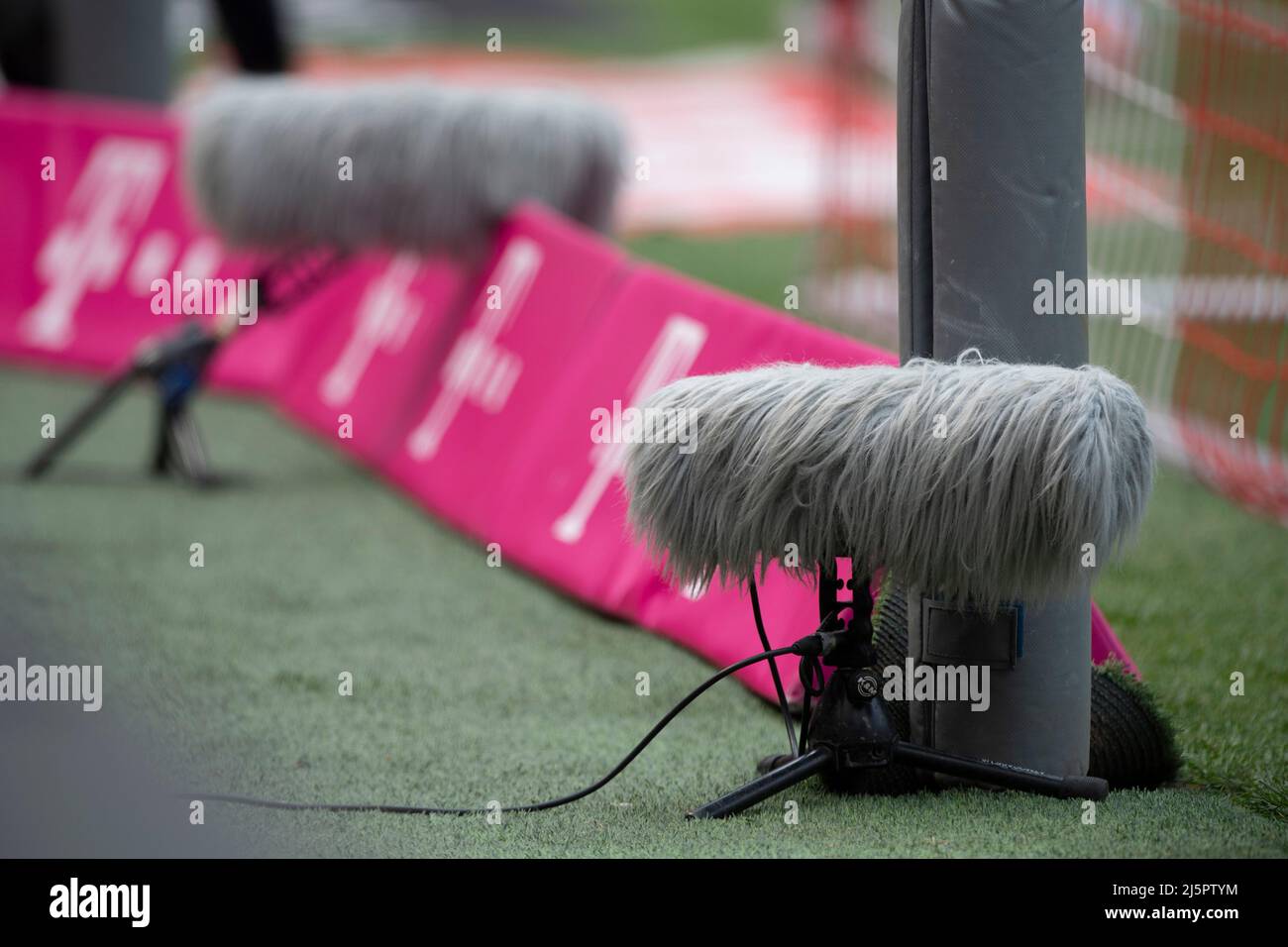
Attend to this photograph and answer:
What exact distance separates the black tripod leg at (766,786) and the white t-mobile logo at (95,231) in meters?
7.30

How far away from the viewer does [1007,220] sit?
3.40 m

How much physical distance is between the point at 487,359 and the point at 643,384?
1393 millimetres

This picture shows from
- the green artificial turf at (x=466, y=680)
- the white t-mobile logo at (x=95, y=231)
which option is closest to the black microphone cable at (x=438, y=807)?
the green artificial turf at (x=466, y=680)

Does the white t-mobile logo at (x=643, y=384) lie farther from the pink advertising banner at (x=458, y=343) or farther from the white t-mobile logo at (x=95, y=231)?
the white t-mobile logo at (x=95, y=231)

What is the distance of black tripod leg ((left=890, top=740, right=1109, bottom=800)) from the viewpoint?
133 inches

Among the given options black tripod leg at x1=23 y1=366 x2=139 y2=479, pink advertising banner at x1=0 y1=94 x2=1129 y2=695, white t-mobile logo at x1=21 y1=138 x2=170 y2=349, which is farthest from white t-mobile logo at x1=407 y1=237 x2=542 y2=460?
white t-mobile logo at x1=21 y1=138 x2=170 y2=349

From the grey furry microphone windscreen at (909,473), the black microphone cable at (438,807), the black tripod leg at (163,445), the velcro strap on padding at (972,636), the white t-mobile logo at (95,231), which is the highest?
the white t-mobile logo at (95,231)

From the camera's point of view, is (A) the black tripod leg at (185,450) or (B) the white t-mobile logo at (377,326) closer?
(A) the black tripod leg at (185,450)

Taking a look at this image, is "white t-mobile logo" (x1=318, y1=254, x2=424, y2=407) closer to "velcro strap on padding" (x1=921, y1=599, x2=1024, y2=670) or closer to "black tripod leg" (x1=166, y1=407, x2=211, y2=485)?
"black tripod leg" (x1=166, y1=407, x2=211, y2=485)

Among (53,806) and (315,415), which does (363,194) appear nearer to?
(315,415)

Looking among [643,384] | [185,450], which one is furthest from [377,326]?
[643,384]

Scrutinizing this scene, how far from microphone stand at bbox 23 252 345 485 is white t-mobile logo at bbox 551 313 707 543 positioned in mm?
2128

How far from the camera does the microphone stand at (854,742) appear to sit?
340 centimetres

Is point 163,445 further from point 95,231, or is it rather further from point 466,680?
point 95,231
